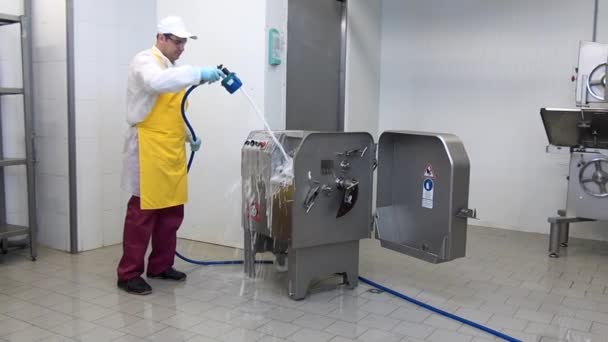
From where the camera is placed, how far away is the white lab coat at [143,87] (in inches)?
109

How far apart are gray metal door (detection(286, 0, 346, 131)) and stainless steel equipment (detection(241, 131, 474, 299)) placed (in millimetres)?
1196

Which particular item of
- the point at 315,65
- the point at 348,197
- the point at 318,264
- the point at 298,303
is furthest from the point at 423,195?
the point at 315,65

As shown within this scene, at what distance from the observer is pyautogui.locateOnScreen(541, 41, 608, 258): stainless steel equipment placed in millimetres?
3799

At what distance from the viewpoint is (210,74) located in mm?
2834

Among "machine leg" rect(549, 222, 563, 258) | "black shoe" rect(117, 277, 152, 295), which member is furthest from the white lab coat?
"machine leg" rect(549, 222, 563, 258)

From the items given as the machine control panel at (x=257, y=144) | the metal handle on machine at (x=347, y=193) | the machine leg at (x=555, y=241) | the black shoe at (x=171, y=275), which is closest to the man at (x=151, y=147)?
the black shoe at (x=171, y=275)

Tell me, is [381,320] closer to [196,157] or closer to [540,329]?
[540,329]

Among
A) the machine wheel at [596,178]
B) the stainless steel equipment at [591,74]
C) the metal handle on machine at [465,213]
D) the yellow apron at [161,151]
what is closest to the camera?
the metal handle on machine at [465,213]

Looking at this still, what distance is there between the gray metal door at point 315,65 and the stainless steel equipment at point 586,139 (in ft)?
5.49

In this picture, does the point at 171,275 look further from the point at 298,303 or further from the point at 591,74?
the point at 591,74

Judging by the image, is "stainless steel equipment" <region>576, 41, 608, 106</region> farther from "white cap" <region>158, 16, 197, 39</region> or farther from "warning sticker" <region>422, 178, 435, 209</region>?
"white cap" <region>158, 16, 197, 39</region>

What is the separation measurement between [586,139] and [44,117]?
3.84 m

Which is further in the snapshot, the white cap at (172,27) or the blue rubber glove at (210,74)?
the white cap at (172,27)

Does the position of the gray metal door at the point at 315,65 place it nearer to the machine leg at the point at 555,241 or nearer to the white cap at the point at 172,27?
the white cap at the point at 172,27
